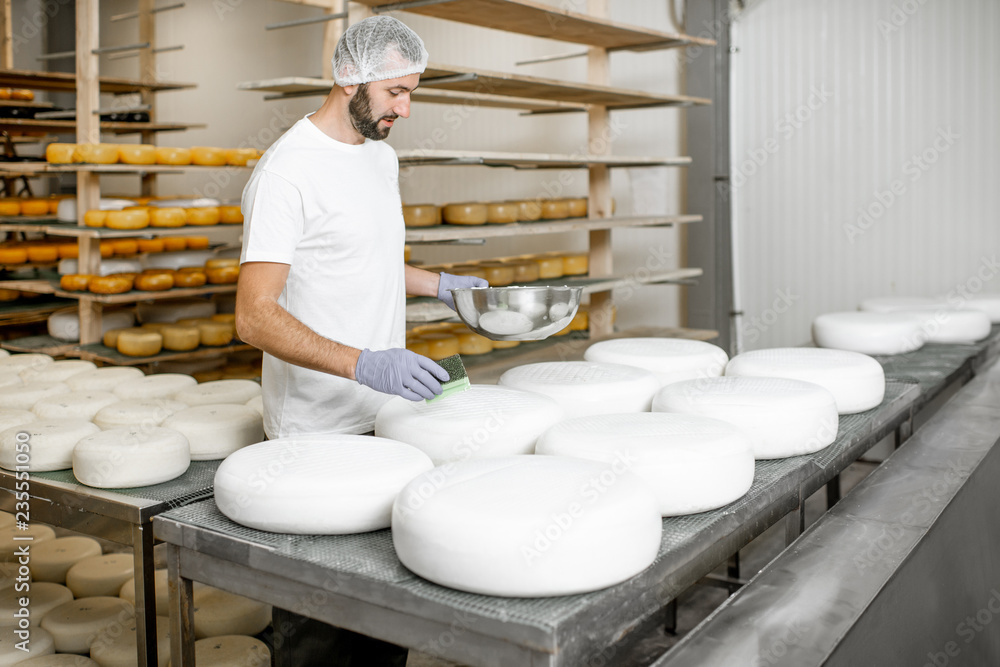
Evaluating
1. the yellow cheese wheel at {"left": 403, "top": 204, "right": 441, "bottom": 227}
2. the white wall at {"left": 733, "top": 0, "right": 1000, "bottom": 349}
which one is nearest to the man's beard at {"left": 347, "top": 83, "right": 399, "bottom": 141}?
the yellow cheese wheel at {"left": 403, "top": 204, "right": 441, "bottom": 227}

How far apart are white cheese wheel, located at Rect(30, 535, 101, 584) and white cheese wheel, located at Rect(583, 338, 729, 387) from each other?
4.80 ft

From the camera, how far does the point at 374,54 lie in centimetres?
155

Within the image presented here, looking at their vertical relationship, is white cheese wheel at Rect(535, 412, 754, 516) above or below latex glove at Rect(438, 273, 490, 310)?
below

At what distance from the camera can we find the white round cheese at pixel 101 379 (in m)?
2.22

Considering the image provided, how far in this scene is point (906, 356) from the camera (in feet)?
8.21

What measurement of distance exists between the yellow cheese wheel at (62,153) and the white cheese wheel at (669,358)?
284 centimetres

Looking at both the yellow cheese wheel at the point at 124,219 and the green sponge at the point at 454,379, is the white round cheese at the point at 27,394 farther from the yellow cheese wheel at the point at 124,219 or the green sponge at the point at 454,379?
the yellow cheese wheel at the point at 124,219

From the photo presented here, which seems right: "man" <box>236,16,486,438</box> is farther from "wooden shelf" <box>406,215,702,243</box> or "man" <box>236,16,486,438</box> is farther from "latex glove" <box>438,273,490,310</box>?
"wooden shelf" <box>406,215,702,243</box>

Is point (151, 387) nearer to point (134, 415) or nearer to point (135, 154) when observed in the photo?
point (134, 415)

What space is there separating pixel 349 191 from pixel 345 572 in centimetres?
83

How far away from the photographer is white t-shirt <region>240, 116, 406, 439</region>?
1521 mm

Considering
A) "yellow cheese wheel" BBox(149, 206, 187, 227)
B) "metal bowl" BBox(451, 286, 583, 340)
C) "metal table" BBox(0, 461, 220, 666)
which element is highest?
"yellow cheese wheel" BBox(149, 206, 187, 227)

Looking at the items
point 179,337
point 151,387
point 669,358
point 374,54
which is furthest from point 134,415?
point 179,337

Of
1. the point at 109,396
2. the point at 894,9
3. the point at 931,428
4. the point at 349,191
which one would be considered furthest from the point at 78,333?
the point at 894,9
